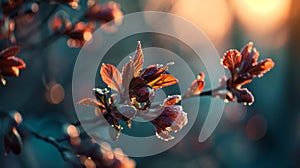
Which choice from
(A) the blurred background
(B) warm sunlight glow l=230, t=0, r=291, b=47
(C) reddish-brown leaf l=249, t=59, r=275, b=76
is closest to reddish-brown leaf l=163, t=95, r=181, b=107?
(C) reddish-brown leaf l=249, t=59, r=275, b=76

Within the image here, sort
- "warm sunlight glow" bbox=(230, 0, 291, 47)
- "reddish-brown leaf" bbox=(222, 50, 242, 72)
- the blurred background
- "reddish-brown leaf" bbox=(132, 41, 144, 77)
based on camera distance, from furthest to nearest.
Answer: "warm sunlight glow" bbox=(230, 0, 291, 47), the blurred background, "reddish-brown leaf" bbox=(222, 50, 242, 72), "reddish-brown leaf" bbox=(132, 41, 144, 77)

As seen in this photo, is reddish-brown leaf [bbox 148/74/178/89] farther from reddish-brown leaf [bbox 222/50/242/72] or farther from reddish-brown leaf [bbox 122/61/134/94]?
reddish-brown leaf [bbox 222/50/242/72]

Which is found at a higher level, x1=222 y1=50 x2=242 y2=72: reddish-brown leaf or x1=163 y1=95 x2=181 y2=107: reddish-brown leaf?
x1=222 y1=50 x2=242 y2=72: reddish-brown leaf

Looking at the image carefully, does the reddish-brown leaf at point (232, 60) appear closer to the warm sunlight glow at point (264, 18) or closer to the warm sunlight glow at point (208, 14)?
the warm sunlight glow at point (208, 14)

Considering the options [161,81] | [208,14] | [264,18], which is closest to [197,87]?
[161,81]

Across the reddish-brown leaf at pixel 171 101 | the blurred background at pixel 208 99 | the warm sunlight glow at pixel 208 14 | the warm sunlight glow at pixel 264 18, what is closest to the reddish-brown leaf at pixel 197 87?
the reddish-brown leaf at pixel 171 101

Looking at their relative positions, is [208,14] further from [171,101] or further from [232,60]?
[171,101]

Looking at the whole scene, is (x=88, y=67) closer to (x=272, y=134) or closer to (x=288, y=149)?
(x=288, y=149)
